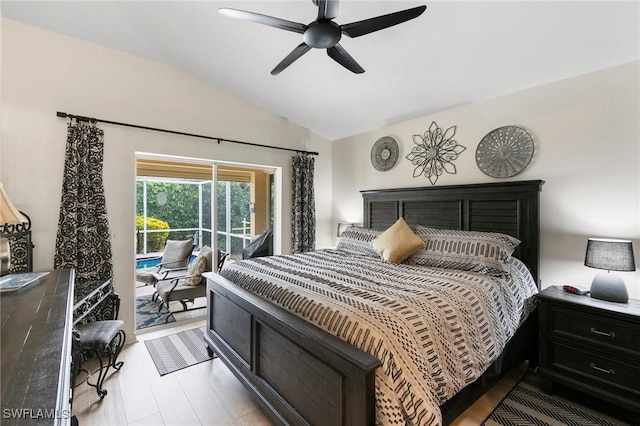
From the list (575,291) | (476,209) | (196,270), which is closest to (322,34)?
(476,209)

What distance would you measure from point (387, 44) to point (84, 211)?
3321 mm

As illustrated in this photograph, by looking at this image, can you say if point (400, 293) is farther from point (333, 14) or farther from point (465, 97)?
point (465, 97)

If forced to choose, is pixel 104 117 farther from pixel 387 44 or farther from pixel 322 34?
pixel 387 44

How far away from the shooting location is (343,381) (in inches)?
51.8

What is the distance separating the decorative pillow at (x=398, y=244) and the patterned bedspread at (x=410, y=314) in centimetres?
25

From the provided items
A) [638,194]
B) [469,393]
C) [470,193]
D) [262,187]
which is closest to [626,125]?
[638,194]

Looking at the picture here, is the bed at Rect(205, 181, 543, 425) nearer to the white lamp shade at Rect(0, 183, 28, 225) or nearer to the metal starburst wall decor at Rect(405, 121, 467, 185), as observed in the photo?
the metal starburst wall decor at Rect(405, 121, 467, 185)

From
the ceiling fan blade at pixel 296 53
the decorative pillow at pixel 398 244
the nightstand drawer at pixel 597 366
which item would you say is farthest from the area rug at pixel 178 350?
the nightstand drawer at pixel 597 366

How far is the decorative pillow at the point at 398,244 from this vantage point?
112 inches

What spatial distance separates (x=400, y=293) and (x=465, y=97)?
2.48 m

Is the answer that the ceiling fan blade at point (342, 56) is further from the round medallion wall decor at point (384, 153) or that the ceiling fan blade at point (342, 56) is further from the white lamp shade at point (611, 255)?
the white lamp shade at point (611, 255)

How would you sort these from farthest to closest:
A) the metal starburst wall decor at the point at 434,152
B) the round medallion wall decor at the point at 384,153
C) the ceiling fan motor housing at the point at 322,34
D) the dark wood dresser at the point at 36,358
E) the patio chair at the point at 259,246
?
the patio chair at the point at 259,246 < the round medallion wall decor at the point at 384,153 < the metal starburst wall decor at the point at 434,152 < the ceiling fan motor housing at the point at 322,34 < the dark wood dresser at the point at 36,358

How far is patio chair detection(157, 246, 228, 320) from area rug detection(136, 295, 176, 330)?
0.35 feet

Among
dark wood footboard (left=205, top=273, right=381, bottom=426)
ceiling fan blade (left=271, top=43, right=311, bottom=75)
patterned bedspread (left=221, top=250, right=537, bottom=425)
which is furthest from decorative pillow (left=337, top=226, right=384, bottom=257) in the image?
ceiling fan blade (left=271, top=43, right=311, bottom=75)
